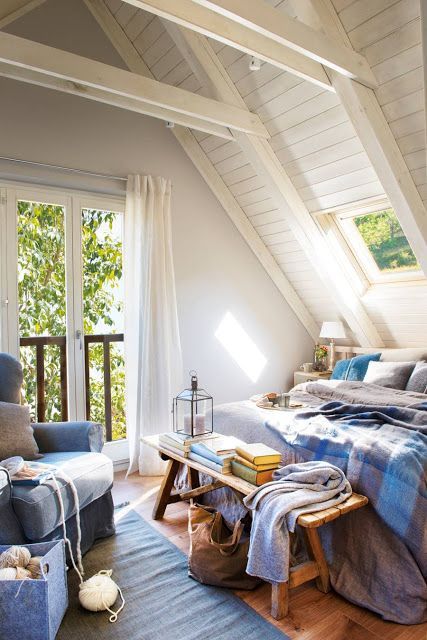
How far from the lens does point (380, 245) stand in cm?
A: 368

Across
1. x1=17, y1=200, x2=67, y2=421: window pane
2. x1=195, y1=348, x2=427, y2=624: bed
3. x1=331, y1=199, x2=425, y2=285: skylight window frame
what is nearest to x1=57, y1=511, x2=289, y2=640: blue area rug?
x1=195, y1=348, x2=427, y2=624: bed

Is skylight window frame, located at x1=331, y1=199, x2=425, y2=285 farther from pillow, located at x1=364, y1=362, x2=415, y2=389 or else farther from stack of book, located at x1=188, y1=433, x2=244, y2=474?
stack of book, located at x1=188, y1=433, x2=244, y2=474

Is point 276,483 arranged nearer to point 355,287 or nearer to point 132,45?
point 355,287

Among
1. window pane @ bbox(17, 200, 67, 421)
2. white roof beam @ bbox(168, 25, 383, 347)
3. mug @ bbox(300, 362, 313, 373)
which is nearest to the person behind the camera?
white roof beam @ bbox(168, 25, 383, 347)

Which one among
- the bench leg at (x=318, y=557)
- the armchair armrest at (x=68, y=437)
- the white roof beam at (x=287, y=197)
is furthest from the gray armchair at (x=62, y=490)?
the white roof beam at (x=287, y=197)

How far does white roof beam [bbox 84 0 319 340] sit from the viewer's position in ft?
11.2

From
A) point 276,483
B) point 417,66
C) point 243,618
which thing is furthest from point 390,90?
point 243,618

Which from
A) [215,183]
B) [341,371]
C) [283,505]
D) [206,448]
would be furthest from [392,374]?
[215,183]

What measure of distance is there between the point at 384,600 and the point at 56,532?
4.50 feet

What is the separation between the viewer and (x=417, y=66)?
2.40 metres

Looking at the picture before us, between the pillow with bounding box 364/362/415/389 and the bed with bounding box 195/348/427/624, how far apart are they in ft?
2.70

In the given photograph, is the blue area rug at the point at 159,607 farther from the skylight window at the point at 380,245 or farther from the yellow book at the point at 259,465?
the skylight window at the point at 380,245

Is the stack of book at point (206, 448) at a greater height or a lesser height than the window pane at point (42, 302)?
lesser

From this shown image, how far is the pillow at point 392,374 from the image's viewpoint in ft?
10.9
